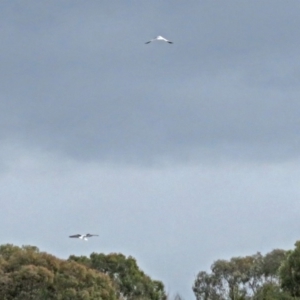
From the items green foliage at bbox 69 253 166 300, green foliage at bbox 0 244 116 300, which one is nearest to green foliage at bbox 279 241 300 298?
green foliage at bbox 0 244 116 300

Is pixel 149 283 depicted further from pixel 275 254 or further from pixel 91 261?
pixel 275 254

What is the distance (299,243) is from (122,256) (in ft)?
143

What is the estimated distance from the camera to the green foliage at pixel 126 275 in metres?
127

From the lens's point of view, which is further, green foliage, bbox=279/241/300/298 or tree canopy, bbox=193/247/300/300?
tree canopy, bbox=193/247/300/300

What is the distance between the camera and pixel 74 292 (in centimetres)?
9906

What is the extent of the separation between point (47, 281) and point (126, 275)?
3076cm

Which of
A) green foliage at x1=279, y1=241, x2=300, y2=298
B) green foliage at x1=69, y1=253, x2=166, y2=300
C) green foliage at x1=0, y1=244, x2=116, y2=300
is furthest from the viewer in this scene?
green foliage at x1=69, y1=253, x2=166, y2=300

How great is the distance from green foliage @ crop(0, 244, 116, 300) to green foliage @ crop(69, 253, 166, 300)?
22.2 m

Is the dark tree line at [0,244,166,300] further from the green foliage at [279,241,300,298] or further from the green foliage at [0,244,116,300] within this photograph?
the green foliage at [279,241,300,298]

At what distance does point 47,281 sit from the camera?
3922 inches

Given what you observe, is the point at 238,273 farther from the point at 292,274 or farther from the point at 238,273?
the point at 292,274

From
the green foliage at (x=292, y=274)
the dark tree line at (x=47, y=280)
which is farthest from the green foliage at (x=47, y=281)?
the green foliage at (x=292, y=274)

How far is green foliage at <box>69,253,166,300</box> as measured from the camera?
127000mm

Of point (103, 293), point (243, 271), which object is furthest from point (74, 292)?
point (243, 271)
